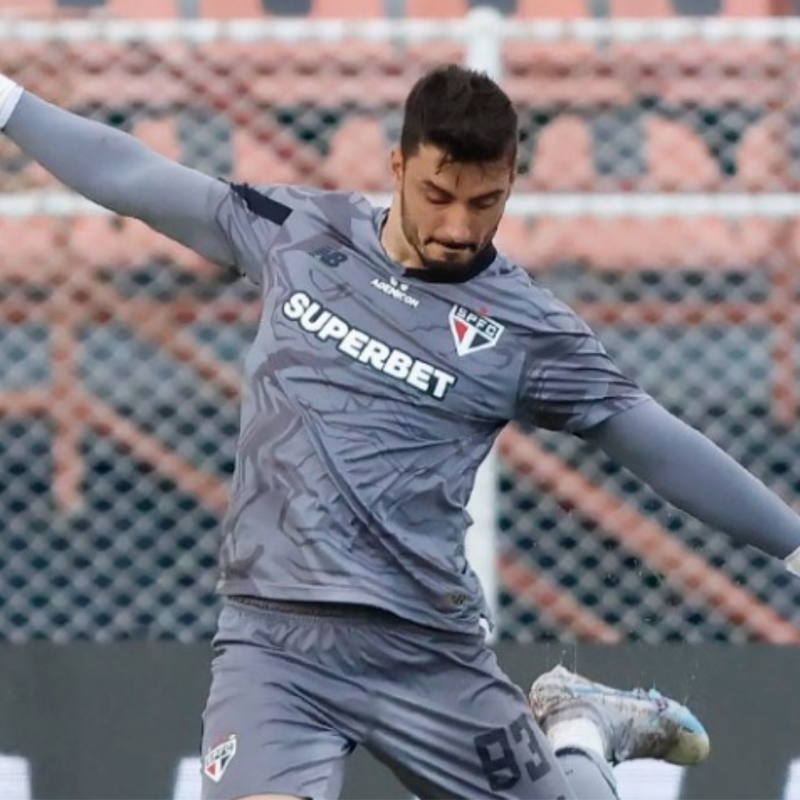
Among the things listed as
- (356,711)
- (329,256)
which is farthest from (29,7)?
(356,711)

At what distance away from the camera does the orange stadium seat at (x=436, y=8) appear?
21.7 feet

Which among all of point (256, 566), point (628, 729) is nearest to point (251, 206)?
point (256, 566)

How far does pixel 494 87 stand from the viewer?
11.7 ft

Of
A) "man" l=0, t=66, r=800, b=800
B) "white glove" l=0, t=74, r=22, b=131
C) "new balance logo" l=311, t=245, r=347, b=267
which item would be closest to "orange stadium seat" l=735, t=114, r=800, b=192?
"man" l=0, t=66, r=800, b=800

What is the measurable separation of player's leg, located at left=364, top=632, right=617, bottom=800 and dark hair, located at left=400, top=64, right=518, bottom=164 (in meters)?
0.87

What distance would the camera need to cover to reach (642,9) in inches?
264

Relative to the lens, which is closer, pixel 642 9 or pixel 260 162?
pixel 260 162

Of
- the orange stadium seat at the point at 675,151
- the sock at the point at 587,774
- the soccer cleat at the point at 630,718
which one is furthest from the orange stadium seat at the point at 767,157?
the sock at the point at 587,774

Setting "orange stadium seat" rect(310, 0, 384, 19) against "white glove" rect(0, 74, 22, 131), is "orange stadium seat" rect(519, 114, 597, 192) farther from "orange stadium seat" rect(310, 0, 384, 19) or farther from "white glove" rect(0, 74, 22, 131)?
"white glove" rect(0, 74, 22, 131)

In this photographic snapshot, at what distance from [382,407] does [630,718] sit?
4.38 feet

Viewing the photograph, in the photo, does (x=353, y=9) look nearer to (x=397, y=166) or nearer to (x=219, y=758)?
(x=397, y=166)

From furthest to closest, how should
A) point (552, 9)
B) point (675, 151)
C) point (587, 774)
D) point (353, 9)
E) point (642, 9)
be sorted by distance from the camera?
1. point (552, 9)
2. point (642, 9)
3. point (353, 9)
4. point (675, 151)
5. point (587, 774)

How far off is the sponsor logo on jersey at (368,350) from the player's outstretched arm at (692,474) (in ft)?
1.01

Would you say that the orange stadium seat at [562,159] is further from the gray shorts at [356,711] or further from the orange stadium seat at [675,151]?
the gray shorts at [356,711]
